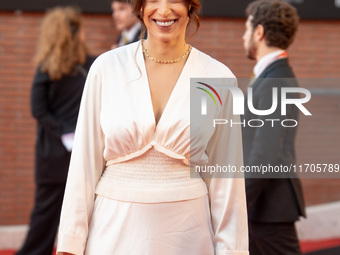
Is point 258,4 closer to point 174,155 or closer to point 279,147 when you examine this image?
point 279,147

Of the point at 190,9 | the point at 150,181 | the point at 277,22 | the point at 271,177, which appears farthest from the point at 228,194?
the point at 277,22

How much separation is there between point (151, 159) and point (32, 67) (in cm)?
385

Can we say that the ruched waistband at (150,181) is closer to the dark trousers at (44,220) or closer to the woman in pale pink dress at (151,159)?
the woman in pale pink dress at (151,159)

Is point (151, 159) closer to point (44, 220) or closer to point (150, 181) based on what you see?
point (150, 181)

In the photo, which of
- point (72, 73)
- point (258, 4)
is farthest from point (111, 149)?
point (72, 73)

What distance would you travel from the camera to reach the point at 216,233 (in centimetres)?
250

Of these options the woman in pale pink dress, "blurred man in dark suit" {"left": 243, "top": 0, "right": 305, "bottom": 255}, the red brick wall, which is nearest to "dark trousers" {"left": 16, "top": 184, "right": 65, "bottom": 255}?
the red brick wall

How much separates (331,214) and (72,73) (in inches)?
122

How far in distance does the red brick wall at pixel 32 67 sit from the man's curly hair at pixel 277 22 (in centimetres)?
228

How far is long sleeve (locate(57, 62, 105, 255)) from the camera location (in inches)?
93.3

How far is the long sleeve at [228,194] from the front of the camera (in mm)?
2477

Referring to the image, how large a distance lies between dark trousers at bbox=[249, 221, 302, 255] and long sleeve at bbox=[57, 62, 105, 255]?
150 centimetres

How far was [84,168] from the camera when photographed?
94.9 inches

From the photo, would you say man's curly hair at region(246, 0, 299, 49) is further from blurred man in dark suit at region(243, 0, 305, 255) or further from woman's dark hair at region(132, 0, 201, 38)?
woman's dark hair at region(132, 0, 201, 38)
